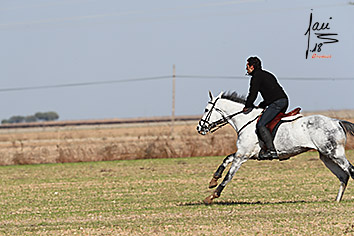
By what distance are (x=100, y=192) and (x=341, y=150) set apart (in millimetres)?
7826

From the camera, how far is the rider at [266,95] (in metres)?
14.6

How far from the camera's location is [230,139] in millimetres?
35844

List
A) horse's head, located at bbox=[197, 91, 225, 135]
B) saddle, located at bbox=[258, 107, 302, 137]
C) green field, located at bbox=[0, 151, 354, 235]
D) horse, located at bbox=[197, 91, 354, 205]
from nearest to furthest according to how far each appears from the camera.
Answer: green field, located at bbox=[0, 151, 354, 235], horse, located at bbox=[197, 91, 354, 205], saddle, located at bbox=[258, 107, 302, 137], horse's head, located at bbox=[197, 91, 225, 135]

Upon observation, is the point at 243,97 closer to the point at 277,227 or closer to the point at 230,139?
the point at 277,227

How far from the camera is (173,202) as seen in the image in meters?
16.2

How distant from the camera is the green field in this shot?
38.8 ft

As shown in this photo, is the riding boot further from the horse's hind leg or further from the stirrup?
the horse's hind leg

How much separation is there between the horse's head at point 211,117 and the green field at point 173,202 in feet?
5.79

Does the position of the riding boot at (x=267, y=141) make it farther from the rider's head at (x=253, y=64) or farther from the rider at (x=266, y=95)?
the rider's head at (x=253, y=64)

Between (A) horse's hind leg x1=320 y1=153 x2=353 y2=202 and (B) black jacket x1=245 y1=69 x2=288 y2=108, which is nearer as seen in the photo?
(A) horse's hind leg x1=320 y1=153 x2=353 y2=202

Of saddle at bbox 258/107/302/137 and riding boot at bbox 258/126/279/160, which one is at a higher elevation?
saddle at bbox 258/107/302/137

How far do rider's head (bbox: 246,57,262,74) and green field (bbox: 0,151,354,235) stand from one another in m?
3.01

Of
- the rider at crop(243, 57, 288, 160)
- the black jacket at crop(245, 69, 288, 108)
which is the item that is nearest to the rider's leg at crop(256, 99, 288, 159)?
the rider at crop(243, 57, 288, 160)

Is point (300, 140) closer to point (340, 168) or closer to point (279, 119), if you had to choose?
point (279, 119)
